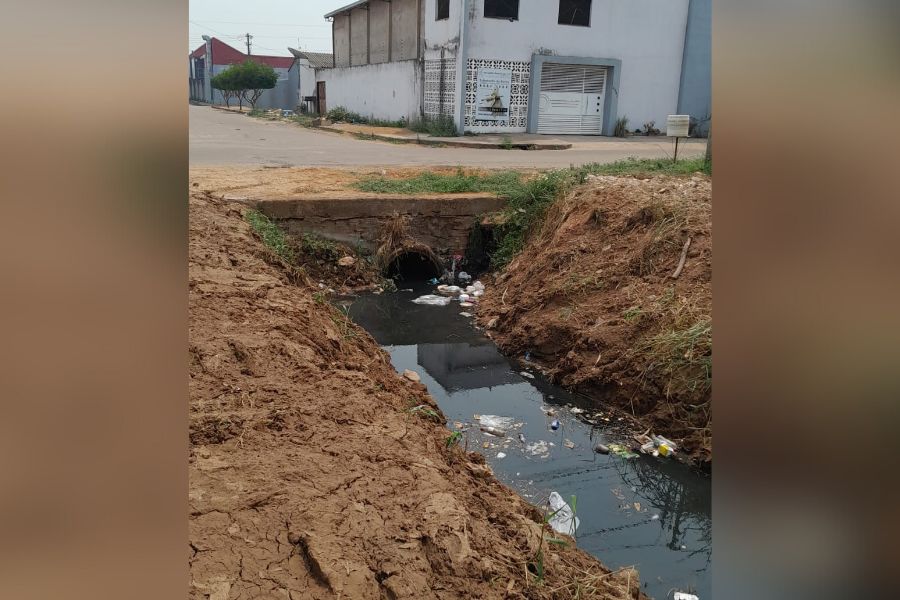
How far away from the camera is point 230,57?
52.3 m

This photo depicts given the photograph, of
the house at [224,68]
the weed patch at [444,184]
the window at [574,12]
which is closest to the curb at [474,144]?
the window at [574,12]

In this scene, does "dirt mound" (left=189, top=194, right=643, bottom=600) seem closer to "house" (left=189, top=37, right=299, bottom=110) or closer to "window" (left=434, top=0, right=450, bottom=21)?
"window" (left=434, top=0, right=450, bottom=21)

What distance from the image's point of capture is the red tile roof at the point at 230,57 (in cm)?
5122

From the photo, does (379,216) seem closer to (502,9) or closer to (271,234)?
(271,234)

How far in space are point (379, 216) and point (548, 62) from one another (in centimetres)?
1326

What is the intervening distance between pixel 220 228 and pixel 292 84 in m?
35.7

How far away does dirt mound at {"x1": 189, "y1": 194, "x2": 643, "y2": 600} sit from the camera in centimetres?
207

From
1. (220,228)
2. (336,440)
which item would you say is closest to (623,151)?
(220,228)

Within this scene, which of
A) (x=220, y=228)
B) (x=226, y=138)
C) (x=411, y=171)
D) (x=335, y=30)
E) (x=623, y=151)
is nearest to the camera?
(x=220, y=228)

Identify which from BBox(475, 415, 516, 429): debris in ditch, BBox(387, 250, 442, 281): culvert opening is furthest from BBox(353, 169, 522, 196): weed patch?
BBox(475, 415, 516, 429): debris in ditch

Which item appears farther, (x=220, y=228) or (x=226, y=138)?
(x=226, y=138)
